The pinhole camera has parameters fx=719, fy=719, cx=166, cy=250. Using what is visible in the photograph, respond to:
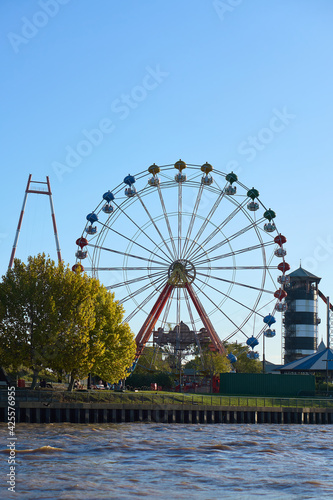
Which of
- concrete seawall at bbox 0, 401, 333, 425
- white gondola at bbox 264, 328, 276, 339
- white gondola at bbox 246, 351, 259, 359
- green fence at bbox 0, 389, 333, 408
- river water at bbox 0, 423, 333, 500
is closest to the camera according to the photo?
river water at bbox 0, 423, 333, 500

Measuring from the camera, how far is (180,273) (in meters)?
79.2

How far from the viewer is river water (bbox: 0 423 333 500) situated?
3045 cm

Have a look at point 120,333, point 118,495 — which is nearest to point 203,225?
point 120,333

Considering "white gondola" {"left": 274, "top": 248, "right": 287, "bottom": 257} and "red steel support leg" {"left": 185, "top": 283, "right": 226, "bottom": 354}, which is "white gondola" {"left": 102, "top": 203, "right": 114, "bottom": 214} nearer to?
"red steel support leg" {"left": 185, "top": 283, "right": 226, "bottom": 354}

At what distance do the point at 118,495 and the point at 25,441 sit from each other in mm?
15606

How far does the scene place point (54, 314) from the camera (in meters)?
61.7

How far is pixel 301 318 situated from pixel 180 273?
95842 mm

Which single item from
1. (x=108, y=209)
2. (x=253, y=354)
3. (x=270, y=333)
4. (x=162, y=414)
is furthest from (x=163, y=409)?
(x=108, y=209)

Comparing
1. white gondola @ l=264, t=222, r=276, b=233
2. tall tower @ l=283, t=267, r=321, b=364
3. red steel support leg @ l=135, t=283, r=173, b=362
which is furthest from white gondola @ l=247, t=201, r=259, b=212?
tall tower @ l=283, t=267, r=321, b=364

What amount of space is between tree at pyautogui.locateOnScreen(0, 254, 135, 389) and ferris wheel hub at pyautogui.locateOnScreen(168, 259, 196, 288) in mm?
14861

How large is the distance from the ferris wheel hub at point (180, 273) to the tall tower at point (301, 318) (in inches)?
3594

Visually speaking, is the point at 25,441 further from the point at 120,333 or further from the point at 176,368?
the point at 176,368

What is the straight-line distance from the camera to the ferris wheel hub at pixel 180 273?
7919cm

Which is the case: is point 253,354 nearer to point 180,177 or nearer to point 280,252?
point 280,252
